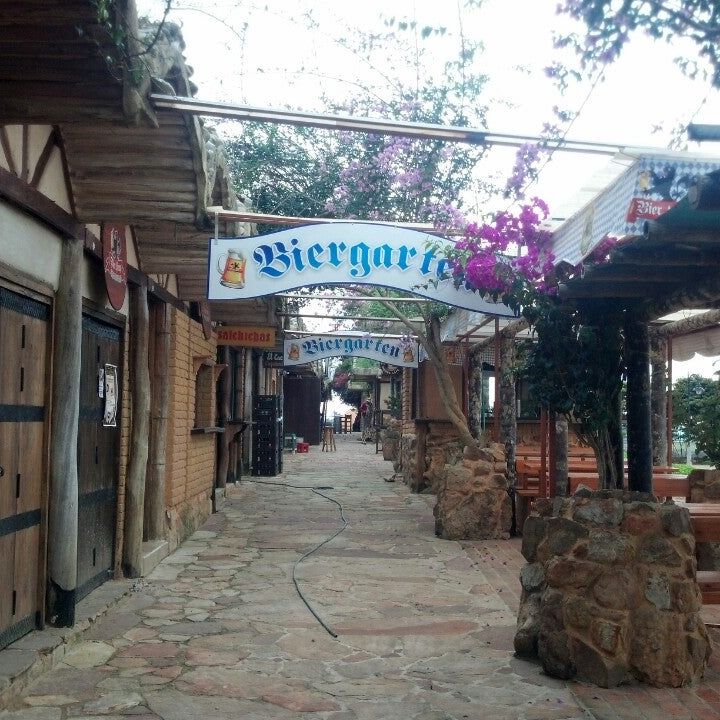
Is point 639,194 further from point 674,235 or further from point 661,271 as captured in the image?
point 674,235

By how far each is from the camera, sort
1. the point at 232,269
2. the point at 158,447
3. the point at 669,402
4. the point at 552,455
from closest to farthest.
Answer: the point at 232,269 < the point at 552,455 < the point at 158,447 < the point at 669,402

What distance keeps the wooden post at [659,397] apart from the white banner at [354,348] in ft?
21.6

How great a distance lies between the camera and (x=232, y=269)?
7293mm

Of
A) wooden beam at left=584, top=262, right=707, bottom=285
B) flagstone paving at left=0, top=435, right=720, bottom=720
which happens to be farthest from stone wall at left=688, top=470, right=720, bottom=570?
wooden beam at left=584, top=262, right=707, bottom=285

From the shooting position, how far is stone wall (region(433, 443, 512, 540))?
944 cm

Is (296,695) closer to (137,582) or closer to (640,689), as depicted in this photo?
(640,689)

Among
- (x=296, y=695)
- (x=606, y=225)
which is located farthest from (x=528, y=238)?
(x=296, y=695)

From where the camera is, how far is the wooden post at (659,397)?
9.62 metres

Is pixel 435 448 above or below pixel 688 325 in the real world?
below

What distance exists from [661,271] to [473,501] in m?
5.35

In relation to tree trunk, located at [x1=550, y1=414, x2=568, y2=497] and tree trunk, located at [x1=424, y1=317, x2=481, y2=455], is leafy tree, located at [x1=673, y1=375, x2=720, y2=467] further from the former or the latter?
tree trunk, located at [x1=424, y1=317, x2=481, y2=455]

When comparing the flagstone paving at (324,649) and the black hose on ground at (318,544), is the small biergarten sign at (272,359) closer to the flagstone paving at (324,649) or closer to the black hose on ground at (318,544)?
Result: the black hose on ground at (318,544)

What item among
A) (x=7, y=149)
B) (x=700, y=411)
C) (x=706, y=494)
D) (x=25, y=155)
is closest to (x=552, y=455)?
(x=706, y=494)

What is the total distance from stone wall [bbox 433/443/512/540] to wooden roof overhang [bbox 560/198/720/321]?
4460mm
